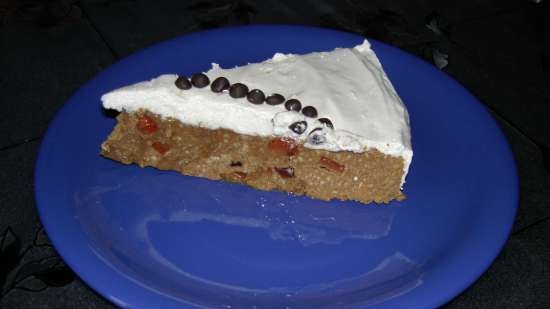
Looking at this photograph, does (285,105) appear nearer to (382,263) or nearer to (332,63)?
(332,63)

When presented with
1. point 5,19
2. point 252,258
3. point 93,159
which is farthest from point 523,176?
point 5,19

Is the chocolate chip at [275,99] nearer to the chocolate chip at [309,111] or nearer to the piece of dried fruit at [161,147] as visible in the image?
the chocolate chip at [309,111]

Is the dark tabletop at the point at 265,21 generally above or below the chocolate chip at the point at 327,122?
below

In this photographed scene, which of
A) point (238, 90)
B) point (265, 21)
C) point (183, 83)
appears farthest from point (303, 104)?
point (265, 21)

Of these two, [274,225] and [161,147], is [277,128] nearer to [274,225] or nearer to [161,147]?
[274,225]

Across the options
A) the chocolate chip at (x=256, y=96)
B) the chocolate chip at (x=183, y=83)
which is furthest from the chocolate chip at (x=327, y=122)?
the chocolate chip at (x=183, y=83)

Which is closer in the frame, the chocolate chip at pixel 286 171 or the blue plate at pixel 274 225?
the blue plate at pixel 274 225
